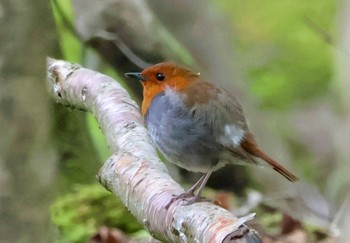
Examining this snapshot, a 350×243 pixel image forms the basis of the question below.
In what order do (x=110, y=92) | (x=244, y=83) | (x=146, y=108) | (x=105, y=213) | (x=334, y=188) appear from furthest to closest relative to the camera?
(x=244, y=83) < (x=334, y=188) < (x=105, y=213) < (x=110, y=92) < (x=146, y=108)

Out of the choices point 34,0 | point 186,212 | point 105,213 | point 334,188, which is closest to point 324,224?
point 334,188

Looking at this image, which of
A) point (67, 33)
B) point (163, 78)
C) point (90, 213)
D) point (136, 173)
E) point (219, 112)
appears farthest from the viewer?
point (67, 33)

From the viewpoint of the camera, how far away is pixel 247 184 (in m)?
5.47

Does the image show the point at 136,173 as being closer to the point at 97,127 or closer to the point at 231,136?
the point at 231,136

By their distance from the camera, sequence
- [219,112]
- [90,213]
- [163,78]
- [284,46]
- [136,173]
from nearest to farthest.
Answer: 1. [136,173]
2. [219,112]
3. [163,78]
4. [90,213]
5. [284,46]

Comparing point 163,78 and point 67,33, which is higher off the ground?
point 163,78

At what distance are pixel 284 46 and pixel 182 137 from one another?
236 inches

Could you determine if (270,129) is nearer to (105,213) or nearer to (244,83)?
(244,83)

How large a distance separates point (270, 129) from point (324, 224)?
4.60 feet

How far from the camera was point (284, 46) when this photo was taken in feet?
28.5

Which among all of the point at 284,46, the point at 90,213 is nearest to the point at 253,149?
the point at 90,213

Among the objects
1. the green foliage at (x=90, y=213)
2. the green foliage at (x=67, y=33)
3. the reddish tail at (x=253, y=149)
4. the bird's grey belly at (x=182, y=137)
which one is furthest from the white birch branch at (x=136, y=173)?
the green foliage at (x=67, y=33)

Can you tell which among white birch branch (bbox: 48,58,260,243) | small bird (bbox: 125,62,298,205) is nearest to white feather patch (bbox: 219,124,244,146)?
small bird (bbox: 125,62,298,205)

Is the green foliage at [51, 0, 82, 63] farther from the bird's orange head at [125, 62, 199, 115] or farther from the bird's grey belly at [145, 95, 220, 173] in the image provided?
the bird's grey belly at [145, 95, 220, 173]
